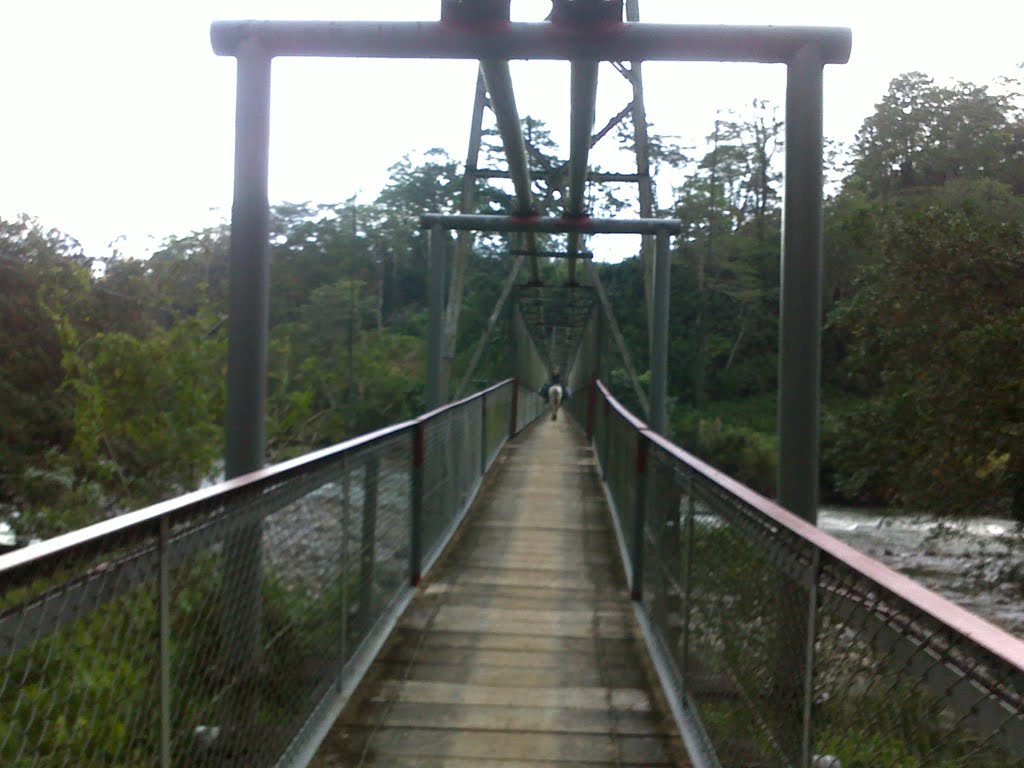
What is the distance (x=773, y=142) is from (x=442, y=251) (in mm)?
50573

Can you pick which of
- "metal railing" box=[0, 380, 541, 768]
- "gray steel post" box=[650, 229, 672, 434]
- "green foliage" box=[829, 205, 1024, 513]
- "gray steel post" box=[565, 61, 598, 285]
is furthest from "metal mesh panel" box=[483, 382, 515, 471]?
"metal railing" box=[0, 380, 541, 768]

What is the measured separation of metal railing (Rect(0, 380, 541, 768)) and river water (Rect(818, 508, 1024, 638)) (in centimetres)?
1152

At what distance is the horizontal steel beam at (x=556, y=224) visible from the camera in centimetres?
1123

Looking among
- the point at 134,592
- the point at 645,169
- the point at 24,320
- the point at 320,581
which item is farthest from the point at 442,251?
the point at 24,320

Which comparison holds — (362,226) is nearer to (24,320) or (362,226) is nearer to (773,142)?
(773,142)

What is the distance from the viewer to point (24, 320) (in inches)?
958

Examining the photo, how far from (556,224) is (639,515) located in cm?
533

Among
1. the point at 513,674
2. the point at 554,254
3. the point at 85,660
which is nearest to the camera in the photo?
the point at 85,660

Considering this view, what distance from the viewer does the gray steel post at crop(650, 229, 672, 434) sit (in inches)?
447

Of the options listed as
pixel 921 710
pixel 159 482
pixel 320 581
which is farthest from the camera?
pixel 159 482

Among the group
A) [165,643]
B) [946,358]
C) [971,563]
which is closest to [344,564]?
[165,643]

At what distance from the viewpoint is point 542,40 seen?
4.95 m

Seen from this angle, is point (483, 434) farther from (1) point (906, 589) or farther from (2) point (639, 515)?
(1) point (906, 589)

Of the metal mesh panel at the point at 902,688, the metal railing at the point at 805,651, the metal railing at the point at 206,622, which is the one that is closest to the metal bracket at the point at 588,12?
the metal railing at the point at 805,651
